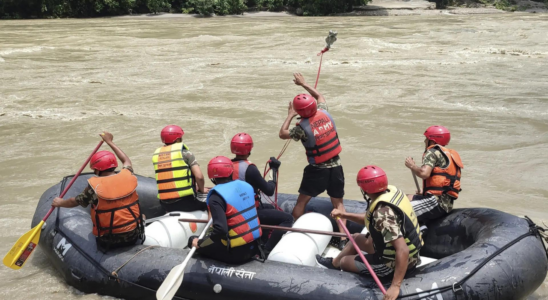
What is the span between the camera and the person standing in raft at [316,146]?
445 cm

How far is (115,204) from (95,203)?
0.15 m

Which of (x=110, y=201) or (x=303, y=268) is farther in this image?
(x=110, y=201)

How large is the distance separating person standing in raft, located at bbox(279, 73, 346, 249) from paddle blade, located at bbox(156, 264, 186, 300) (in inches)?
54.6

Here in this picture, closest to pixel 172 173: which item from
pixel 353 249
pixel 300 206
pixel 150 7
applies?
pixel 300 206

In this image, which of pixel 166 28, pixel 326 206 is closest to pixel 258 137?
pixel 326 206

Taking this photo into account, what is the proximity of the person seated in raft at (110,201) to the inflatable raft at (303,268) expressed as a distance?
0.50 ft

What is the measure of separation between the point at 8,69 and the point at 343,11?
69.9ft

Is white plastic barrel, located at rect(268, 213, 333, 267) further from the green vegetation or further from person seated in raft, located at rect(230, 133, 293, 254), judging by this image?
the green vegetation

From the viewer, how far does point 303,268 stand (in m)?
3.73

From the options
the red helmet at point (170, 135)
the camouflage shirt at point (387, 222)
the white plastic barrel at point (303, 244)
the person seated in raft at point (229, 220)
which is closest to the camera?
the camouflage shirt at point (387, 222)

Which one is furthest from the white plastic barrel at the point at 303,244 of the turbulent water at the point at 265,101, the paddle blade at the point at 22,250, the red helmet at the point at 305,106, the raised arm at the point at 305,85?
the paddle blade at the point at 22,250

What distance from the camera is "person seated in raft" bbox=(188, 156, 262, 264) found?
3580 millimetres

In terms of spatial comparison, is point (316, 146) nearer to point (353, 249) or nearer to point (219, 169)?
point (353, 249)

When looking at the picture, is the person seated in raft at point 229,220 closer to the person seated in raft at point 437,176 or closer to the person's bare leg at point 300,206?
the person's bare leg at point 300,206
